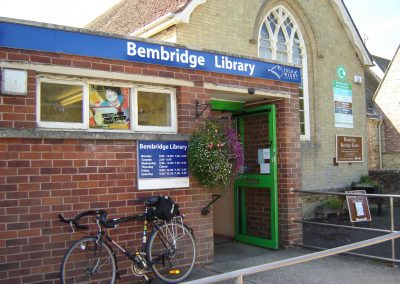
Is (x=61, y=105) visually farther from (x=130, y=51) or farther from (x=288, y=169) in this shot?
(x=288, y=169)

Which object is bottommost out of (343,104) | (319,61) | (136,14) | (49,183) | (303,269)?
(303,269)

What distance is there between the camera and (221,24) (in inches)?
389

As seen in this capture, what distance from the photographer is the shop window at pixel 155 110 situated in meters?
5.68

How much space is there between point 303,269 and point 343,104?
25.8 feet

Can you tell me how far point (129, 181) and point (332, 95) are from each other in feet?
28.4

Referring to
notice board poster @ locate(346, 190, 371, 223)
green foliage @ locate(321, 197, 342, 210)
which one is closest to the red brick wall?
notice board poster @ locate(346, 190, 371, 223)

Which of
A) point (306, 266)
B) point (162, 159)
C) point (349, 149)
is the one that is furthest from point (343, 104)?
point (162, 159)

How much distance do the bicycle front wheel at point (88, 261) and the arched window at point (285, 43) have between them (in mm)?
7555

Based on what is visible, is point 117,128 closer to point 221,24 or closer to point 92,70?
point 92,70

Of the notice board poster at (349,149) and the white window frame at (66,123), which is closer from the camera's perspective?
the white window frame at (66,123)

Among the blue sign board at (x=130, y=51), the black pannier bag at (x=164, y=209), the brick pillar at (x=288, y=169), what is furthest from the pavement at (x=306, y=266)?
the blue sign board at (x=130, y=51)

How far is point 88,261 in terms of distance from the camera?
491cm

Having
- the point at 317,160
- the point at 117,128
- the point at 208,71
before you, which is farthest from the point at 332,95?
the point at 117,128

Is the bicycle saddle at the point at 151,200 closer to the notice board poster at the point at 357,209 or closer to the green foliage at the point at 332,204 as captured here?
the notice board poster at the point at 357,209
